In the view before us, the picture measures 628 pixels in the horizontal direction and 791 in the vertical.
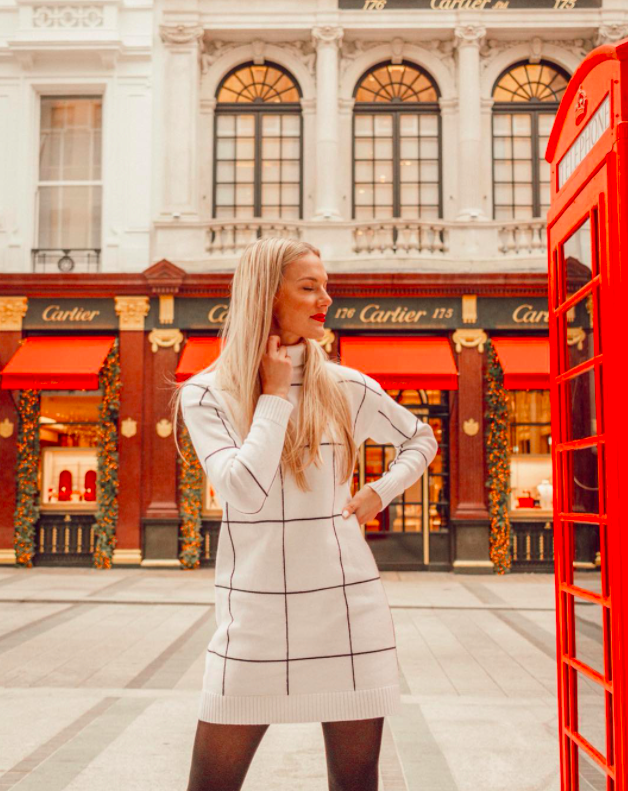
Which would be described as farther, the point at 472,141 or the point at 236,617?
the point at 472,141

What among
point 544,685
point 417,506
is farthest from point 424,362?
point 544,685

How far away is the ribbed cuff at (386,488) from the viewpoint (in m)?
2.76

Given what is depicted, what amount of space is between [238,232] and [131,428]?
14.0 feet

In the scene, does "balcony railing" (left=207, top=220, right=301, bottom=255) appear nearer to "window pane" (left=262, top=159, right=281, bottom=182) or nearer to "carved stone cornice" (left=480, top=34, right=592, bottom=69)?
"window pane" (left=262, top=159, right=281, bottom=182)

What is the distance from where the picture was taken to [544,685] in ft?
25.3

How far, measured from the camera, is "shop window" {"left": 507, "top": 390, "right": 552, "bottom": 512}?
17.0 metres

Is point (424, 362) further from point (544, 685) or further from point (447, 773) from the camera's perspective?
point (447, 773)

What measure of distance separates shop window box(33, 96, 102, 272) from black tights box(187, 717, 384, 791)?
54.3 feet

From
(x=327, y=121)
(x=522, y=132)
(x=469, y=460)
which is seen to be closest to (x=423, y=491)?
(x=469, y=460)

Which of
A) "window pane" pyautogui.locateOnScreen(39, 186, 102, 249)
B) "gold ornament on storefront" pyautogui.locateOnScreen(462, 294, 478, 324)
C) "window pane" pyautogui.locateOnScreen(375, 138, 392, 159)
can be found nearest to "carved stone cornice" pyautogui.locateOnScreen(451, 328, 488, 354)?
"gold ornament on storefront" pyautogui.locateOnScreen(462, 294, 478, 324)

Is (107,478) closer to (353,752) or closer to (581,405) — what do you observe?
(581,405)

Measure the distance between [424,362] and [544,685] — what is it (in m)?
9.07

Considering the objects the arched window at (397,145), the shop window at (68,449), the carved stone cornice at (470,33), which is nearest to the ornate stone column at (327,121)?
the arched window at (397,145)

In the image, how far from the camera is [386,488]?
278 cm
